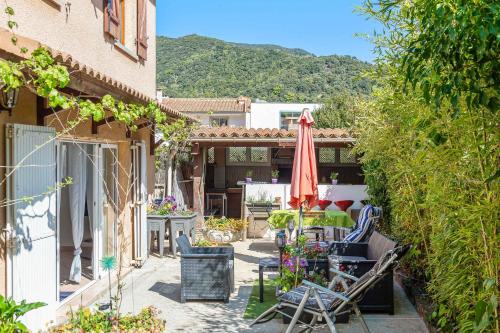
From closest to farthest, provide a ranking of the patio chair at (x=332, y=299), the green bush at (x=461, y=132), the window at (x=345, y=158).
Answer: the green bush at (x=461, y=132) → the patio chair at (x=332, y=299) → the window at (x=345, y=158)

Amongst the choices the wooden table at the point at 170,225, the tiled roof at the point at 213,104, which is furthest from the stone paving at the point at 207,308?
the tiled roof at the point at 213,104

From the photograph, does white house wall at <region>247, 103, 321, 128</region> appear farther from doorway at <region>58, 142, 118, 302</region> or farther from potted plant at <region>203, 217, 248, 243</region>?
doorway at <region>58, 142, 118, 302</region>

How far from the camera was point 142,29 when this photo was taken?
9.65 m

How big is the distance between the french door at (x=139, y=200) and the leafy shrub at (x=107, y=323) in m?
4.16

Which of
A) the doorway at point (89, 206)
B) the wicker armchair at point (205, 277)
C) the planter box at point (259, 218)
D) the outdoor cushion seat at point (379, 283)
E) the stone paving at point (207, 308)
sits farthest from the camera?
the planter box at point (259, 218)

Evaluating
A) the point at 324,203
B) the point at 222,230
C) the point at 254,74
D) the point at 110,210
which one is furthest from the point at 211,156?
the point at 254,74

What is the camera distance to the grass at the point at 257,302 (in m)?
6.57

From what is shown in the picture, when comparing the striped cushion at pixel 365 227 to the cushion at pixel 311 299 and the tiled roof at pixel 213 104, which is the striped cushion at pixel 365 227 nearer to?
the cushion at pixel 311 299

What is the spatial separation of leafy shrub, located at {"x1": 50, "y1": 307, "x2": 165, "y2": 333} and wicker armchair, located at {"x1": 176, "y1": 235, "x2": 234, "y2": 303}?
5.67 ft

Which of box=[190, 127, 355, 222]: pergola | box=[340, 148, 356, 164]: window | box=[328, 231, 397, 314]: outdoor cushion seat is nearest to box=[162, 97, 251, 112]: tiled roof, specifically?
box=[340, 148, 356, 164]: window

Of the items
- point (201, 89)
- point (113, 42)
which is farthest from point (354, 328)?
point (201, 89)

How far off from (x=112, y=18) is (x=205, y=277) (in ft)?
13.8

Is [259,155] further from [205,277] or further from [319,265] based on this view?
[205,277]

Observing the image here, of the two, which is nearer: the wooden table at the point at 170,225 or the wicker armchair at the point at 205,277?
the wicker armchair at the point at 205,277
